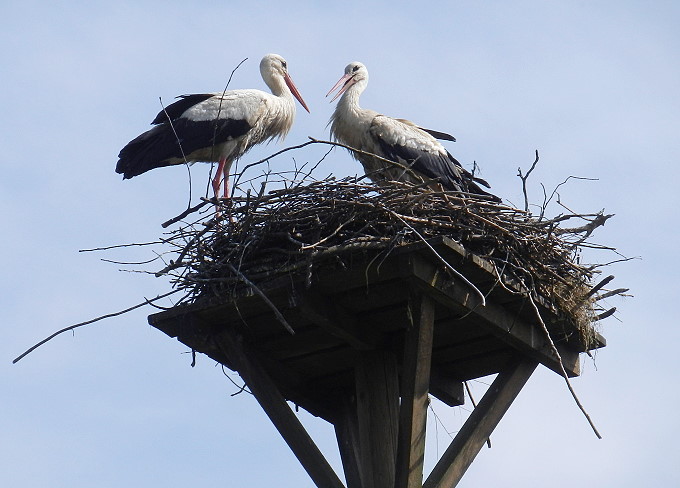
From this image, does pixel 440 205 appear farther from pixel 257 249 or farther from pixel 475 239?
pixel 257 249

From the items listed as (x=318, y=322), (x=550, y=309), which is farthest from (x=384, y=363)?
(x=550, y=309)

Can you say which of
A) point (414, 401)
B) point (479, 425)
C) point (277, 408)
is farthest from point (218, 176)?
point (414, 401)

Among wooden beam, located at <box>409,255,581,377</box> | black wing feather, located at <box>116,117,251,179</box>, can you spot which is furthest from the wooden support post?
black wing feather, located at <box>116,117,251,179</box>

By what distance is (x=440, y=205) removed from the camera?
5426 mm

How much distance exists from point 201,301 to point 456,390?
1484mm

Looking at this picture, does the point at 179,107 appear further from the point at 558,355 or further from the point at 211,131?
the point at 558,355

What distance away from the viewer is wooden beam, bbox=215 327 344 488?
4969 mm

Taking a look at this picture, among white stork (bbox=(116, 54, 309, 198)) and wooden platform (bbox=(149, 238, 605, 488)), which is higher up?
white stork (bbox=(116, 54, 309, 198))

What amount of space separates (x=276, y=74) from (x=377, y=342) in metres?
4.97

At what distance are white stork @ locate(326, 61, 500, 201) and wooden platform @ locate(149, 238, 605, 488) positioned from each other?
280 cm

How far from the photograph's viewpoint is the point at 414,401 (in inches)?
183

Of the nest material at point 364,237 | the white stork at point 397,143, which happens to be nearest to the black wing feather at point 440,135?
the white stork at point 397,143

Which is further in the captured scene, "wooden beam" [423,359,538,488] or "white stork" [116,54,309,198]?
"white stork" [116,54,309,198]

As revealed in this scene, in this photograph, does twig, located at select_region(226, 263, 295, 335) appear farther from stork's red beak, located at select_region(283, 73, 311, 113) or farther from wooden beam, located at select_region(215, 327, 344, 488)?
stork's red beak, located at select_region(283, 73, 311, 113)
